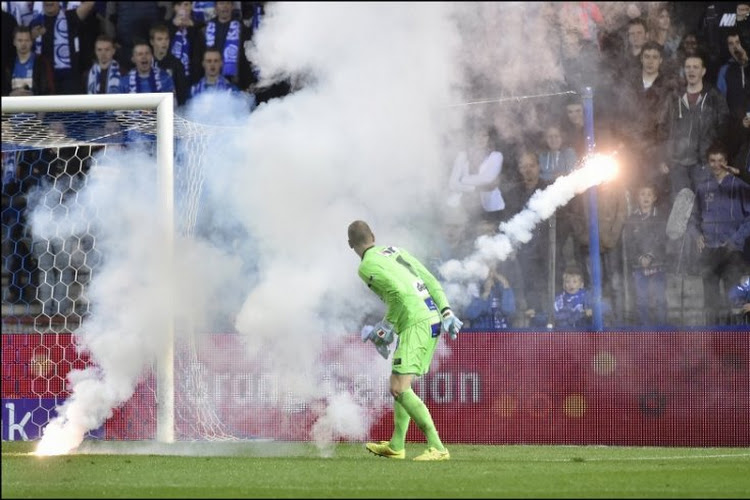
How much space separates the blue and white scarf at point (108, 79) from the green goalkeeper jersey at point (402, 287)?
6.93 metres

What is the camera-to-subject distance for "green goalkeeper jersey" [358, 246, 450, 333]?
10164 mm

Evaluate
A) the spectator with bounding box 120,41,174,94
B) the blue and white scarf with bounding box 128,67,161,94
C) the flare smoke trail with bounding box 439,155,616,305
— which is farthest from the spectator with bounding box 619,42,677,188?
the blue and white scarf with bounding box 128,67,161,94

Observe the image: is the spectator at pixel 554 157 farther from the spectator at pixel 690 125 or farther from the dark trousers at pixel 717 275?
the dark trousers at pixel 717 275

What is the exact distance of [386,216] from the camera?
45.9 feet

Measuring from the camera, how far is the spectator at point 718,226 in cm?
1337

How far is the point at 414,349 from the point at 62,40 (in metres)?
8.90

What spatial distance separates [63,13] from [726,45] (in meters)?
8.96

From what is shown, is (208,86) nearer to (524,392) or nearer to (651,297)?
(524,392)

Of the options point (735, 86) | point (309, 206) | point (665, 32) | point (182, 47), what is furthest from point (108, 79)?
point (735, 86)

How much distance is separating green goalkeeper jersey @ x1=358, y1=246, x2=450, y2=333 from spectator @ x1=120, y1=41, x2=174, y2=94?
638 centimetres

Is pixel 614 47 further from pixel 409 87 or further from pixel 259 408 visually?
pixel 259 408

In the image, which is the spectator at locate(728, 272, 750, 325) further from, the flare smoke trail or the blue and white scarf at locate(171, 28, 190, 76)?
the blue and white scarf at locate(171, 28, 190, 76)

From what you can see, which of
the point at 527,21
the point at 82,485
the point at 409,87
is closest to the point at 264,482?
the point at 82,485

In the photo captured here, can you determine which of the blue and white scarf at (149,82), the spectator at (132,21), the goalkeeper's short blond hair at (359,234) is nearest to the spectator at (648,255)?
the goalkeeper's short blond hair at (359,234)
